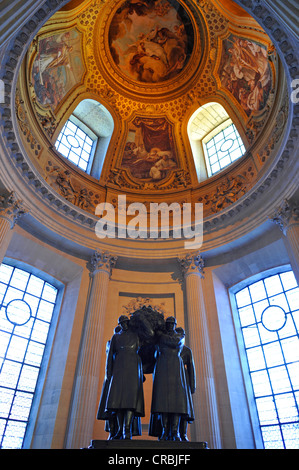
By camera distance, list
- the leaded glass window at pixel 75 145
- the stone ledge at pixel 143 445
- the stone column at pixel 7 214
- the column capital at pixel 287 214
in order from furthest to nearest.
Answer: the leaded glass window at pixel 75 145
the column capital at pixel 287 214
the stone column at pixel 7 214
the stone ledge at pixel 143 445

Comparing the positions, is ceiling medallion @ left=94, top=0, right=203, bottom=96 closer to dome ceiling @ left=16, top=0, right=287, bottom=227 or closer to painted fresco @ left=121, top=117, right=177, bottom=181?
A: dome ceiling @ left=16, top=0, right=287, bottom=227

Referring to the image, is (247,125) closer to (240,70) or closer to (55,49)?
(240,70)

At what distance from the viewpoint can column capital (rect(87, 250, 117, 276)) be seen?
11617 millimetres

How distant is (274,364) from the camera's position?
32.9 ft

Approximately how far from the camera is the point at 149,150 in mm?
15711

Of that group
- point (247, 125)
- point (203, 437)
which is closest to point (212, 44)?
point (247, 125)

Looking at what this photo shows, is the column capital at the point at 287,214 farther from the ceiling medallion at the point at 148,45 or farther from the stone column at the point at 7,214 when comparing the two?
the ceiling medallion at the point at 148,45

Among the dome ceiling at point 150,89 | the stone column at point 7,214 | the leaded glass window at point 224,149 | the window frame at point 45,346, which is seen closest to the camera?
the stone column at point 7,214

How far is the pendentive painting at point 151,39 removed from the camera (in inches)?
582

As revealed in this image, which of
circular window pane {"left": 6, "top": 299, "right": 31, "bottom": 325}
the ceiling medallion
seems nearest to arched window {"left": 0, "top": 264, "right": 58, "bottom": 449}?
circular window pane {"left": 6, "top": 299, "right": 31, "bottom": 325}

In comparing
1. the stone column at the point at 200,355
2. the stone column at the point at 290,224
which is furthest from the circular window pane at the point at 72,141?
the stone column at the point at 290,224

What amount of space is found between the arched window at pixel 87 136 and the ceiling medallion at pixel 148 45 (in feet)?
5.72

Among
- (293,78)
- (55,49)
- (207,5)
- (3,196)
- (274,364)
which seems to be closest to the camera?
(293,78)

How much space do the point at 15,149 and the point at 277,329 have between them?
933cm
